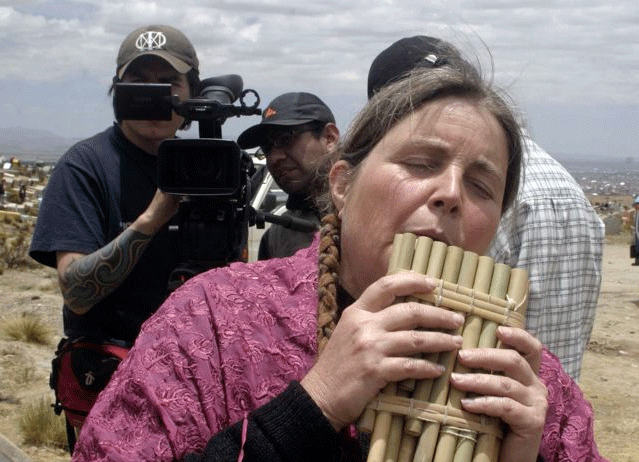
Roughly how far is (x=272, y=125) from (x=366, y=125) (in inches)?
75.4

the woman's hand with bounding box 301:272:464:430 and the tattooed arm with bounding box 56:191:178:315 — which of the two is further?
the tattooed arm with bounding box 56:191:178:315

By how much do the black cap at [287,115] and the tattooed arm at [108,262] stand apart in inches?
38.3

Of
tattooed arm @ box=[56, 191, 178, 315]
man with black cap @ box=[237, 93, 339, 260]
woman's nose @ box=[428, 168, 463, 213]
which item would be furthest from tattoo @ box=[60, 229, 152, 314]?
woman's nose @ box=[428, 168, 463, 213]

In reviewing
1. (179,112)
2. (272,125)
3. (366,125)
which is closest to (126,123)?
(179,112)

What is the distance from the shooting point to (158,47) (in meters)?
3.23

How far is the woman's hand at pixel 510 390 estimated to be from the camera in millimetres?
1541

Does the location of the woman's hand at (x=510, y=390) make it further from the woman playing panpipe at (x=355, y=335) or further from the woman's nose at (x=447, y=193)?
the woman's nose at (x=447, y=193)

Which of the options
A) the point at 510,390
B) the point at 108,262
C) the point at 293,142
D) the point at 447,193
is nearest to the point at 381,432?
the point at 510,390

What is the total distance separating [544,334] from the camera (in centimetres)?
279

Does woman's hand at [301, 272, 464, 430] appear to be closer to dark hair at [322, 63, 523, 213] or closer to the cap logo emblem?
dark hair at [322, 63, 523, 213]

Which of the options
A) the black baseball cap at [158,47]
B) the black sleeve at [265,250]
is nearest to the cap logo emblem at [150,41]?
the black baseball cap at [158,47]

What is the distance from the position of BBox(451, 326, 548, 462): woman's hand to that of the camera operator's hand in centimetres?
155

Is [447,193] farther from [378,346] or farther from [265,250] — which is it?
[265,250]

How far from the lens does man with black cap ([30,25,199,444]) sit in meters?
2.89
